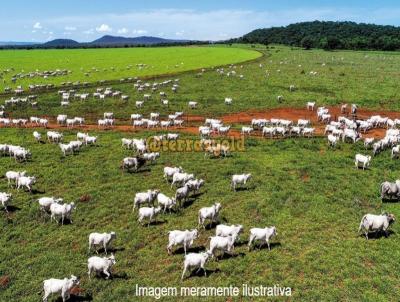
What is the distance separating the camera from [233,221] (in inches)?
965

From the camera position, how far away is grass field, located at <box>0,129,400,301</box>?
19172 millimetres

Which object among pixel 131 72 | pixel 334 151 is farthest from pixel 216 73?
pixel 334 151

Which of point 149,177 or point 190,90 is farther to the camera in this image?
point 190,90

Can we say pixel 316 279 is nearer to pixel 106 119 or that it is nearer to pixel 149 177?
pixel 149 177

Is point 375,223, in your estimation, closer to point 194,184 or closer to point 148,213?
point 194,184

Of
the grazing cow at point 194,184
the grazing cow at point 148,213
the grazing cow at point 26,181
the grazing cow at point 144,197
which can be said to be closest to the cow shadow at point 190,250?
the grazing cow at point 148,213

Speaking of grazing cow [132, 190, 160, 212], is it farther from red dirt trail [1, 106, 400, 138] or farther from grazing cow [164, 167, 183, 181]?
red dirt trail [1, 106, 400, 138]

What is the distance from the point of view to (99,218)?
25.8 m

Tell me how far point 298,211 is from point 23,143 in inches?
1087

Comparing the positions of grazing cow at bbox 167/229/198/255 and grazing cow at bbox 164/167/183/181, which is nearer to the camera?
grazing cow at bbox 167/229/198/255

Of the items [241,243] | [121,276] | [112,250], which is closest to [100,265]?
[121,276]

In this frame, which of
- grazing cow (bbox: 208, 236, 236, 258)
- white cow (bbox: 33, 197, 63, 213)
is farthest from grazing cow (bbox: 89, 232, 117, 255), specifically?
white cow (bbox: 33, 197, 63, 213)

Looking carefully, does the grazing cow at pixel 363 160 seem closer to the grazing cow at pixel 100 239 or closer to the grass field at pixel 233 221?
the grass field at pixel 233 221

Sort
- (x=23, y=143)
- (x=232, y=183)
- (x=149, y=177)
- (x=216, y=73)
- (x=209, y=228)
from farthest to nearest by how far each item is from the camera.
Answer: (x=216, y=73) < (x=23, y=143) < (x=149, y=177) < (x=232, y=183) < (x=209, y=228)
